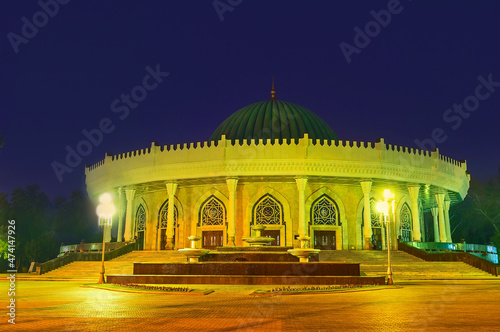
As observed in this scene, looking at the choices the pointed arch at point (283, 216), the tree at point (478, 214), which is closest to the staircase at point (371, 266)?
the pointed arch at point (283, 216)

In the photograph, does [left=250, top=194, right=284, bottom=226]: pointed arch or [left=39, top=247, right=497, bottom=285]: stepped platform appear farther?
[left=250, top=194, right=284, bottom=226]: pointed arch

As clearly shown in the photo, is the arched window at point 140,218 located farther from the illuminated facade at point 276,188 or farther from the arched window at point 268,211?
the arched window at point 268,211

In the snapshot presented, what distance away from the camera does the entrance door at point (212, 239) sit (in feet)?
116

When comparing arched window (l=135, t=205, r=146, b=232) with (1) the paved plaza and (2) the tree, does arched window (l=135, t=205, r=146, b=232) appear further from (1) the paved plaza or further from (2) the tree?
(2) the tree

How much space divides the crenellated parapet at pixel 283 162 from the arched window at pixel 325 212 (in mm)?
2930

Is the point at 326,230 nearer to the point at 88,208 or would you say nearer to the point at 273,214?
the point at 273,214

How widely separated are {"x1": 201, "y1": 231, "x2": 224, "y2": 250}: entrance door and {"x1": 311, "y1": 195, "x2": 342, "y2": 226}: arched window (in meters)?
6.57

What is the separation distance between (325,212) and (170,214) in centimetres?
1082

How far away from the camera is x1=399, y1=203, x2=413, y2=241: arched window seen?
126 ft

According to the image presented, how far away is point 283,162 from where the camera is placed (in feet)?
107

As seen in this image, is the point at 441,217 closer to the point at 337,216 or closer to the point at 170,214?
the point at 337,216

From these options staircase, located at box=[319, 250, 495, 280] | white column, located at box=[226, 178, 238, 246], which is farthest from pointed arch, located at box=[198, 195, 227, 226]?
staircase, located at box=[319, 250, 495, 280]

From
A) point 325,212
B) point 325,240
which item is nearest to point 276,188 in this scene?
point 325,212

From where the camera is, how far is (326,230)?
116 feet
